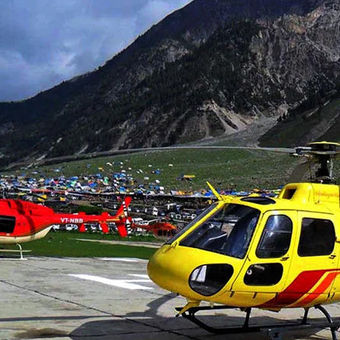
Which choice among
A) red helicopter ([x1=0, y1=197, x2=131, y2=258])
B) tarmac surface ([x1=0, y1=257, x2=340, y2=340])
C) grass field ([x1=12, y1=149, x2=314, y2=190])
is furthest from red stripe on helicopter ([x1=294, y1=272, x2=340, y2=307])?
grass field ([x1=12, y1=149, x2=314, y2=190])

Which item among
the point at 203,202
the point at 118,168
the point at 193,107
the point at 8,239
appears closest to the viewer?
the point at 8,239

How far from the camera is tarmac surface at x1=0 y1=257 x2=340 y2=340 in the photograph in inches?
348

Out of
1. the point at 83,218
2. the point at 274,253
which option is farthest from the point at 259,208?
the point at 83,218

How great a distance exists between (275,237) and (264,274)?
538mm

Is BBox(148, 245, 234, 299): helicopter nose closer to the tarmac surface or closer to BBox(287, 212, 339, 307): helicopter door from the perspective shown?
the tarmac surface

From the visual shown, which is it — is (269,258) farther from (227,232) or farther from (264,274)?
(227,232)

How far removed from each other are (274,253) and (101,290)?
6445 millimetres

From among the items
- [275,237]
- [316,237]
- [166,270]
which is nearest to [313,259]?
[316,237]

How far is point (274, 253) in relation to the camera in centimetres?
803

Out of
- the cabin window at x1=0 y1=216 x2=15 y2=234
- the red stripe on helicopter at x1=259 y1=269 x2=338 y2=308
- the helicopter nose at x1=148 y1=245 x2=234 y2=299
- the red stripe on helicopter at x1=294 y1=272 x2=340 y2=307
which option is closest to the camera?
the helicopter nose at x1=148 y1=245 x2=234 y2=299

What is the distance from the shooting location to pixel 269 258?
7.98 m

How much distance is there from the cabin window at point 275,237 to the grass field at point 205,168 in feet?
228

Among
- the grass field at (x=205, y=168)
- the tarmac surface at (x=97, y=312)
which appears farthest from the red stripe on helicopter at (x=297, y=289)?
the grass field at (x=205, y=168)

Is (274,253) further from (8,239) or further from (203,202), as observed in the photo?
(203,202)
